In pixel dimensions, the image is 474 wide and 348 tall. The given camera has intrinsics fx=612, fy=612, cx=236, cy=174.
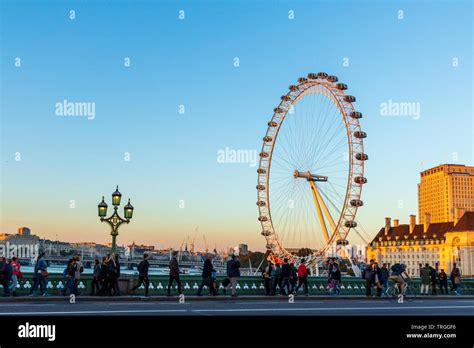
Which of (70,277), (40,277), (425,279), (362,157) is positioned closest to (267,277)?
(70,277)

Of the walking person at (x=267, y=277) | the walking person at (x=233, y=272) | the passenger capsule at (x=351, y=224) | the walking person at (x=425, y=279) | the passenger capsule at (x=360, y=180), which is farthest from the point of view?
the passenger capsule at (x=360, y=180)

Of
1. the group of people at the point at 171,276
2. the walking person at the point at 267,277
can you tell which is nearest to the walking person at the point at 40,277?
the group of people at the point at 171,276

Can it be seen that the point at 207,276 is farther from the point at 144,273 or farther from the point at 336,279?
the point at 336,279

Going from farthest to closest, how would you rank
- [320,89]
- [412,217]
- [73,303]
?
[412,217], [320,89], [73,303]

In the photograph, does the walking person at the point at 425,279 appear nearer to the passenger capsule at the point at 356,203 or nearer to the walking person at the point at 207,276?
the walking person at the point at 207,276

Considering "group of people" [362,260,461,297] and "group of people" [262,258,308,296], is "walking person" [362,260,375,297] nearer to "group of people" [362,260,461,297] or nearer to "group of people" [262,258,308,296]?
"group of people" [362,260,461,297]

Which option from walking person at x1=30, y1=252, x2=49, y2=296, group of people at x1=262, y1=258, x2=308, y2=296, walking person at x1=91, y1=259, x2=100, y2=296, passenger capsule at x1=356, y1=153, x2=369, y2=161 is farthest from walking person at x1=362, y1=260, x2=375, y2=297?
passenger capsule at x1=356, y1=153, x2=369, y2=161

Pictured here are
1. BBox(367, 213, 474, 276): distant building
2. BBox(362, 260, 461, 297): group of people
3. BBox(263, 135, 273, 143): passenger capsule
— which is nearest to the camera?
BBox(362, 260, 461, 297): group of people

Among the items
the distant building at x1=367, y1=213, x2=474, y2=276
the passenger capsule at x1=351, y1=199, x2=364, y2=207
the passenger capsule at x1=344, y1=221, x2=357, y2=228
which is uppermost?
the passenger capsule at x1=351, y1=199, x2=364, y2=207

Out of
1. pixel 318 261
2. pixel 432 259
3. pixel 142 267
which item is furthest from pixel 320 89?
pixel 432 259

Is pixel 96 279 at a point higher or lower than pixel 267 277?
higher

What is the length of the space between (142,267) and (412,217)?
184 metres
